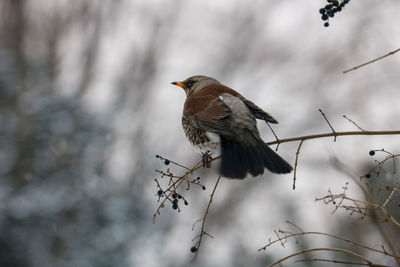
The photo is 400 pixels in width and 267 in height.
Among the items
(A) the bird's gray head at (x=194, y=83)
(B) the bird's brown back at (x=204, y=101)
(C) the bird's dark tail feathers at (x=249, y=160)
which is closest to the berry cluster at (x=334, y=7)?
(C) the bird's dark tail feathers at (x=249, y=160)

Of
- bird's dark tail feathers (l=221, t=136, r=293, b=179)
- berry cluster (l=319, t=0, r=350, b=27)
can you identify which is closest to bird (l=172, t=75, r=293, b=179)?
bird's dark tail feathers (l=221, t=136, r=293, b=179)

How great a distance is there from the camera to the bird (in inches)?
101

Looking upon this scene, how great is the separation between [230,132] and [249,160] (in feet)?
0.92

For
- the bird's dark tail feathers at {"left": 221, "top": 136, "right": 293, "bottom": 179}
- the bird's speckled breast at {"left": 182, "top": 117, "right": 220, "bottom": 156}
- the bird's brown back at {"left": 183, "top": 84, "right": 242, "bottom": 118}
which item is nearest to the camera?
the bird's dark tail feathers at {"left": 221, "top": 136, "right": 293, "bottom": 179}

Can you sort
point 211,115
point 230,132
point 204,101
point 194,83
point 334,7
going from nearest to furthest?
1. point 334,7
2. point 230,132
3. point 211,115
4. point 204,101
5. point 194,83

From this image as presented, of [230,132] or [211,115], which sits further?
[211,115]

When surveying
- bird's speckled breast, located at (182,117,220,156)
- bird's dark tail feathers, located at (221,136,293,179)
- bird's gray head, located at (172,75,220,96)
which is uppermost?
bird's gray head, located at (172,75,220,96)

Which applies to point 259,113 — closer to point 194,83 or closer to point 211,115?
point 211,115

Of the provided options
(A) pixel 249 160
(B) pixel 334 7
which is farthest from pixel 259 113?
(B) pixel 334 7

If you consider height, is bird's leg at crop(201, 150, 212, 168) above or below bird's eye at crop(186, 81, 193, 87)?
below

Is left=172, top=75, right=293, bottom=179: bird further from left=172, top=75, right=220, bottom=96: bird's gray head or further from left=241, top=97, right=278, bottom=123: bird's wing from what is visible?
left=172, top=75, right=220, bottom=96: bird's gray head

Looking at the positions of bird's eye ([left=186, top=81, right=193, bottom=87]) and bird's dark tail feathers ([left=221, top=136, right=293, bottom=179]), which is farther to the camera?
bird's eye ([left=186, top=81, right=193, bottom=87])

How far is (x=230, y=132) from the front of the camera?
2.88 metres

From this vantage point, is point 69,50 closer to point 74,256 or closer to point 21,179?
point 21,179
